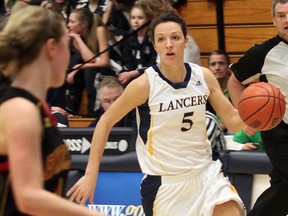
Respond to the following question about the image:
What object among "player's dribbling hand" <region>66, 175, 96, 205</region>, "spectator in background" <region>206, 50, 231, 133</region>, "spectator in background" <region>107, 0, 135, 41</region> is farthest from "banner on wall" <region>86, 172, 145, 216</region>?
"spectator in background" <region>107, 0, 135, 41</region>

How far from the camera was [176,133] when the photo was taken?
15.5 feet

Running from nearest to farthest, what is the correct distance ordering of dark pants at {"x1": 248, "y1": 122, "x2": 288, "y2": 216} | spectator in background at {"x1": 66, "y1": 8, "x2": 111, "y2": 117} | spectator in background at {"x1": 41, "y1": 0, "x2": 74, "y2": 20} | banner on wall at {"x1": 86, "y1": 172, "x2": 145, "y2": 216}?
dark pants at {"x1": 248, "y1": 122, "x2": 288, "y2": 216} → banner on wall at {"x1": 86, "y1": 172, "x2": 145, "y2": 216} → spectator in background at {"x1": 66, "y1": 8, "x2": 111, "y2": 117} → spectator in background at {"x1": 41, "y1": 0, "x2": 74, "y2": 20}

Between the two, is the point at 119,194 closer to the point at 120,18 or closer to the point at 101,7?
the point at 120,18

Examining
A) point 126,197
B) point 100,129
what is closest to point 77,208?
point 100,129

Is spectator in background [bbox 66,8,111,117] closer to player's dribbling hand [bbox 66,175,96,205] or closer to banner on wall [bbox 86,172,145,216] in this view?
banner on wall [bbox 86,172,145,216]

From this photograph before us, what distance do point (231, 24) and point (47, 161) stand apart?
20.5ft

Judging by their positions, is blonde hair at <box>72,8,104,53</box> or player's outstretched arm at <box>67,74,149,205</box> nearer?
player's outstretched arm at <box>67,74,149,205</box>

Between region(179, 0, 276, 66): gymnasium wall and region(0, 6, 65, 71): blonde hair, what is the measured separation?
227 inches

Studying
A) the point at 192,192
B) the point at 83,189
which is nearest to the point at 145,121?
the point at 192,192

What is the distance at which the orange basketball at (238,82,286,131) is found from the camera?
15.0ft

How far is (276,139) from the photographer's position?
513 cm

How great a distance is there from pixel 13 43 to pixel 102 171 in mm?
4098

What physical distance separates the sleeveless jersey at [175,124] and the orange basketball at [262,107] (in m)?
0.28

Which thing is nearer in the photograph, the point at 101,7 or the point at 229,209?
the point at 229,209
